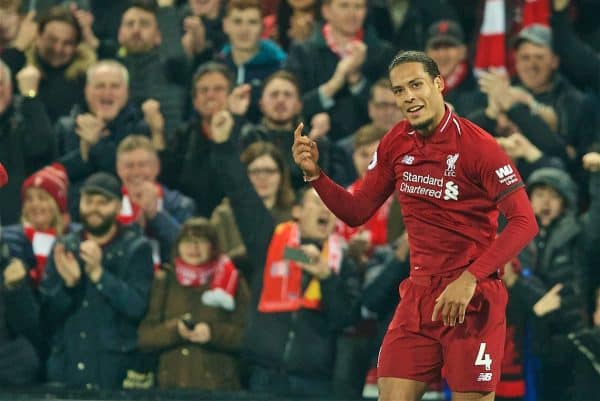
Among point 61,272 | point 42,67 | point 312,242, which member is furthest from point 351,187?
point 42,67

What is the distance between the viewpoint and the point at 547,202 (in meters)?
6.60

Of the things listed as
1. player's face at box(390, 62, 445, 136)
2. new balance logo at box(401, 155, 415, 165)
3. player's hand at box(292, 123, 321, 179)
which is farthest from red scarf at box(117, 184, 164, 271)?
player's face at box(390, 62, 445, 136)

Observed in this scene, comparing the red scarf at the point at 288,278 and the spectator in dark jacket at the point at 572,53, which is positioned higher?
the spectator in dark jacket at the point at 572,53

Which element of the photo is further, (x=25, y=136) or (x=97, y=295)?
(x=25, y=136)

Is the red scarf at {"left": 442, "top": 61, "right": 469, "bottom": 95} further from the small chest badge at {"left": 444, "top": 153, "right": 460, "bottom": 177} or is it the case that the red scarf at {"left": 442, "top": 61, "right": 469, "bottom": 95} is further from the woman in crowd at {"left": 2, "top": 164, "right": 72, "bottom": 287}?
the small chest badge at {"left": 444, "top": 153, "right": 460, "bottom": 177}

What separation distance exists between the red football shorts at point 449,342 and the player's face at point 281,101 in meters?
2.94

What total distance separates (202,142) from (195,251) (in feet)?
2.74

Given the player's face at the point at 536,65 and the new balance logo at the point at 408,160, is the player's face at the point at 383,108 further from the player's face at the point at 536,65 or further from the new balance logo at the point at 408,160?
the new balance logo at the point at 408,160

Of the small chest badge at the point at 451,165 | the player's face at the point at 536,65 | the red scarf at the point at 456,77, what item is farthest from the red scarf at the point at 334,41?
the small chest badge at the point at 451,165

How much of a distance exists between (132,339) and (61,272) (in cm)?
56

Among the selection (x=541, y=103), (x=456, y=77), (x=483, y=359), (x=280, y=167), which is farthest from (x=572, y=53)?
(x=483, y=359)

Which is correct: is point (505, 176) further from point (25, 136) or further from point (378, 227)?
point (25, 136)

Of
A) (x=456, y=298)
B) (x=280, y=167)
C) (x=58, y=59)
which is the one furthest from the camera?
(x=58, y=59)

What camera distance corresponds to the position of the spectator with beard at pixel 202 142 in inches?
286
